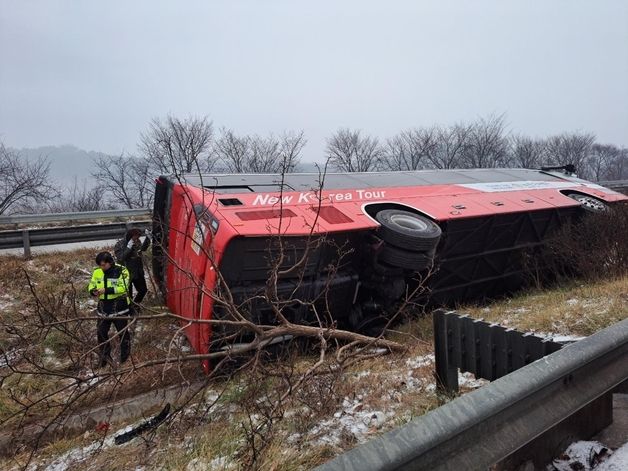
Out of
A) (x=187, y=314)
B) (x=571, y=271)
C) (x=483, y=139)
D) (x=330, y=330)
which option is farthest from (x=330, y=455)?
(x=483, y=139)

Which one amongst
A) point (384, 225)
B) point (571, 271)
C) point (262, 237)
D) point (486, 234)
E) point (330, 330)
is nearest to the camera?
point (330, 330)

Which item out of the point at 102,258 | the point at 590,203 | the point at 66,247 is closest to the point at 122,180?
the point at 66,247

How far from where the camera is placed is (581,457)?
2.17 meters

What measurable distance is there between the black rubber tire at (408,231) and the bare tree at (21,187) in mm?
17940

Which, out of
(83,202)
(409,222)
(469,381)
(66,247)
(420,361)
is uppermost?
(409,222)

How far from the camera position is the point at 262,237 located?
5008 mm

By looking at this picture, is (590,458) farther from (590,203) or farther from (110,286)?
(590,203)

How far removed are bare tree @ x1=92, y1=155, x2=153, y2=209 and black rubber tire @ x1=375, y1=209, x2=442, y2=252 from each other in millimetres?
27494

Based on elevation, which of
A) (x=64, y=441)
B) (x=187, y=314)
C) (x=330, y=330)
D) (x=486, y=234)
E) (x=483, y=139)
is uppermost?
(x=483, y=139)

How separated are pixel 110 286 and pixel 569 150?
50.7m

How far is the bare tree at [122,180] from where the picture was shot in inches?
1237

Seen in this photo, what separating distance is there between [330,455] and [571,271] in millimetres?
6665

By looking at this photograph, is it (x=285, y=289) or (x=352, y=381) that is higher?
(x=285, y=289)

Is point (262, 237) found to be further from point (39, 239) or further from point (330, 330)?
point (39, 239)
